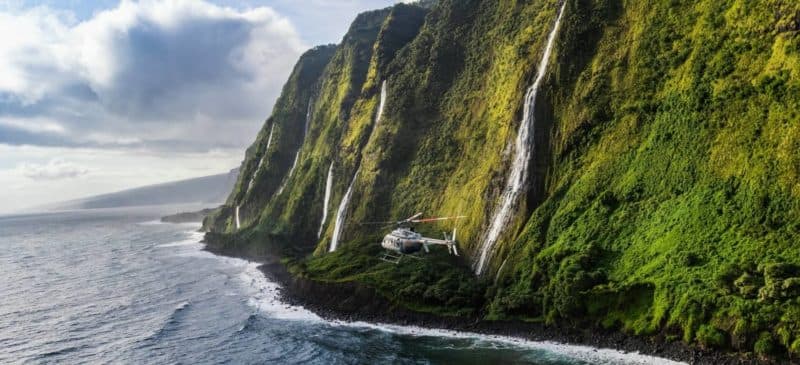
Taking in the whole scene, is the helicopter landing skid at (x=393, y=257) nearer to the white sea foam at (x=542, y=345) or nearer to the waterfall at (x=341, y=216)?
the white sea foam at (x=542, y=345)

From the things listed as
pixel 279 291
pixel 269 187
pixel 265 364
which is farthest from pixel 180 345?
pixel 269 187

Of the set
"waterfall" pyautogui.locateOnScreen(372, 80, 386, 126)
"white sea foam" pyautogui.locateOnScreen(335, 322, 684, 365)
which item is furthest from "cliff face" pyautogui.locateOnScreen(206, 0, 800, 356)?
"white sea foam" pyautogui.locateOnScreen(335, 322, 684, 365)

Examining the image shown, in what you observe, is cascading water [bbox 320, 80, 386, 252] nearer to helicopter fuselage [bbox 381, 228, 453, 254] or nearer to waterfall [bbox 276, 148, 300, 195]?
helicopter fuselage [bbox 381, 228, 453, 254]

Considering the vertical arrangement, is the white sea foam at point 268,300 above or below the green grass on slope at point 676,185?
below

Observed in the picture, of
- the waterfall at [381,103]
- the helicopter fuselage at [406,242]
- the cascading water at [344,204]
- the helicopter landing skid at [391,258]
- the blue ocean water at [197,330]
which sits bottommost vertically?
the blue ocean water at [197,330]

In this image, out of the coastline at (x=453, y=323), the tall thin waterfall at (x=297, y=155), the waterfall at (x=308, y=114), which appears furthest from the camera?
the waterfall at (x=308, y=114)

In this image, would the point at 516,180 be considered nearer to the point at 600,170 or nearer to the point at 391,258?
the point at 600,170

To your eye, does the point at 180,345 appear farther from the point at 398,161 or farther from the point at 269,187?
the point at 269,187

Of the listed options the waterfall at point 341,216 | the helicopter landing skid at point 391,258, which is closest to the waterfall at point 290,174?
the waterfall at point 341,216

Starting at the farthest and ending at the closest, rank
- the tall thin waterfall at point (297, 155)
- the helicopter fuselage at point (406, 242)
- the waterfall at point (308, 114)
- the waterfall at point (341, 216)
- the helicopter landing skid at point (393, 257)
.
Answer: the waterfall at point (308, 114) → the tall thin waterfall at point (297, 155) → the waterfall at point (341, 216) → the helicopter landing skid at point (393, 257) → the helicopter fuselage at point (406, 242)
